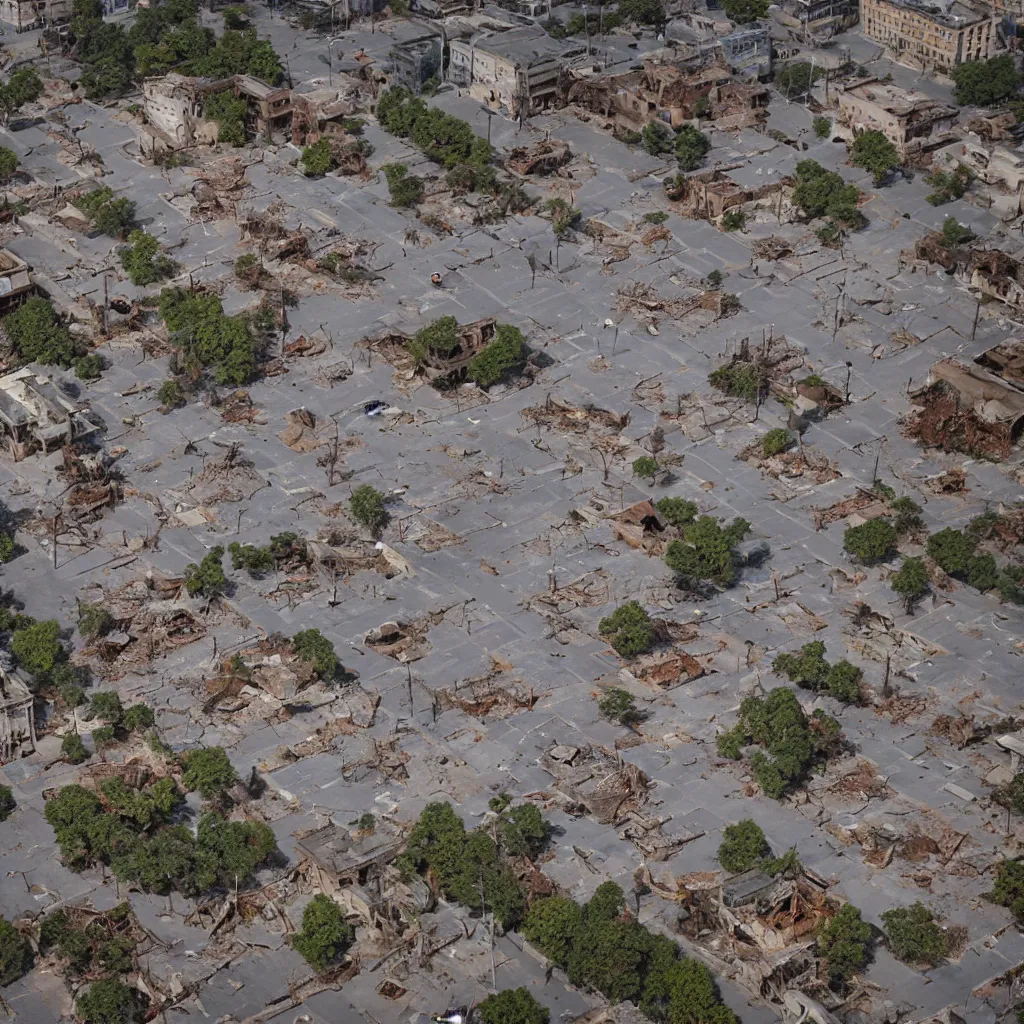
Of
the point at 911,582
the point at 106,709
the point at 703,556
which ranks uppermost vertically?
the point at 911,582

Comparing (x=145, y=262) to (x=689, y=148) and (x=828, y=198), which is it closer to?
(x=689, y=148)

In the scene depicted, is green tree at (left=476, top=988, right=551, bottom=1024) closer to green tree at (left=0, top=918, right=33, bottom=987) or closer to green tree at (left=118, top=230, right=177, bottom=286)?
green tree at (left=0, top=918, right=33, bottom=987)

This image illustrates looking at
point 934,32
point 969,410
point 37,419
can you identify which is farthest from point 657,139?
point 37,419

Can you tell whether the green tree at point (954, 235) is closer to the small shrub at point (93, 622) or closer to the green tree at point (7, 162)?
the small shrub at point (93, 622)

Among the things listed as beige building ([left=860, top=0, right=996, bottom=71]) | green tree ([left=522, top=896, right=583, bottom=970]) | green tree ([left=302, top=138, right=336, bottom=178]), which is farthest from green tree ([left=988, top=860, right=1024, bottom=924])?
beige building ([left=860, top=0, right=996, bottom=71])

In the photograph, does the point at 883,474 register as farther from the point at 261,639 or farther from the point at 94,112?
the point at 94,112
